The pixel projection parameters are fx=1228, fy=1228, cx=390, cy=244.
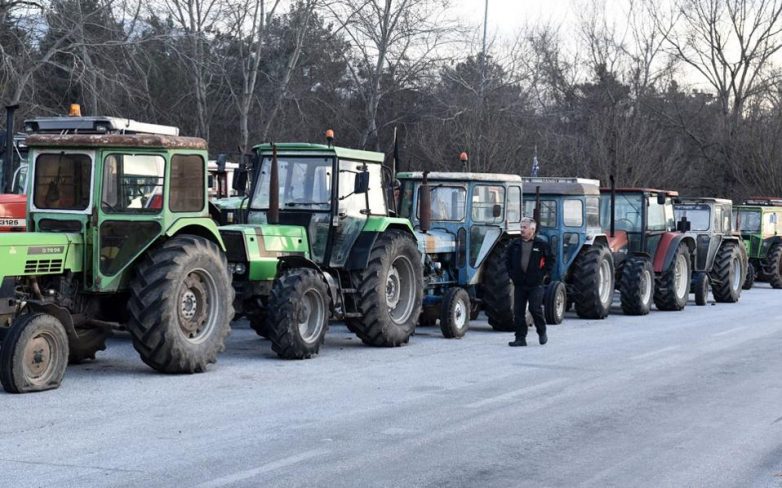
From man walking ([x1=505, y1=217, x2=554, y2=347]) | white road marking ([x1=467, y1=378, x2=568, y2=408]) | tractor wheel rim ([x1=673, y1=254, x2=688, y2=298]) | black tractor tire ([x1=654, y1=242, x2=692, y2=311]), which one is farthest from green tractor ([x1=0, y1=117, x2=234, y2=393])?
tractor wheel rim ([x1=673, y1=254, x2=688, y2=298])

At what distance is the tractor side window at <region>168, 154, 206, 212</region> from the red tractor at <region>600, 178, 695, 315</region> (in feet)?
36.9

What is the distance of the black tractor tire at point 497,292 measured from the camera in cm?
1778

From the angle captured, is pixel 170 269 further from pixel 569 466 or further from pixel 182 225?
pixel 569 466

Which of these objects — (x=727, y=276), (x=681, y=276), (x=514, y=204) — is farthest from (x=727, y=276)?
(x=514, y=204)

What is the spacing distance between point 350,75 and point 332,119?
1.75m

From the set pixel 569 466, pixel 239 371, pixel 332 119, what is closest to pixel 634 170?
pixel 332 119

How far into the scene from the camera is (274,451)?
8.40 m

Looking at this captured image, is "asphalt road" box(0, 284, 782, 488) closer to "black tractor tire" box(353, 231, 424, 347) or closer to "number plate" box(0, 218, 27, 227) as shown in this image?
"black tractor tire" box(353, 231, 424, 347)

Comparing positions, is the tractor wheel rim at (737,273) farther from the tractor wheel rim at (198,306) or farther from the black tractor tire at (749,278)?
the tractor wheel rim at (198,306)

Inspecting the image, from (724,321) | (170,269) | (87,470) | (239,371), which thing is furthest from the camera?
(724,321)

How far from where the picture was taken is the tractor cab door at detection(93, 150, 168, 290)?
1171 centimetres

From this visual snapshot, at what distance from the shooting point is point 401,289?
1590 cm

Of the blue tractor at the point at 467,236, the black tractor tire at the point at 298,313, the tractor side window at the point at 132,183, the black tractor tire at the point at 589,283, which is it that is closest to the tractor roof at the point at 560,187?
the black tractor tire at the point at 589,283

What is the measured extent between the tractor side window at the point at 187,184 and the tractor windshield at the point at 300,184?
2362mm
